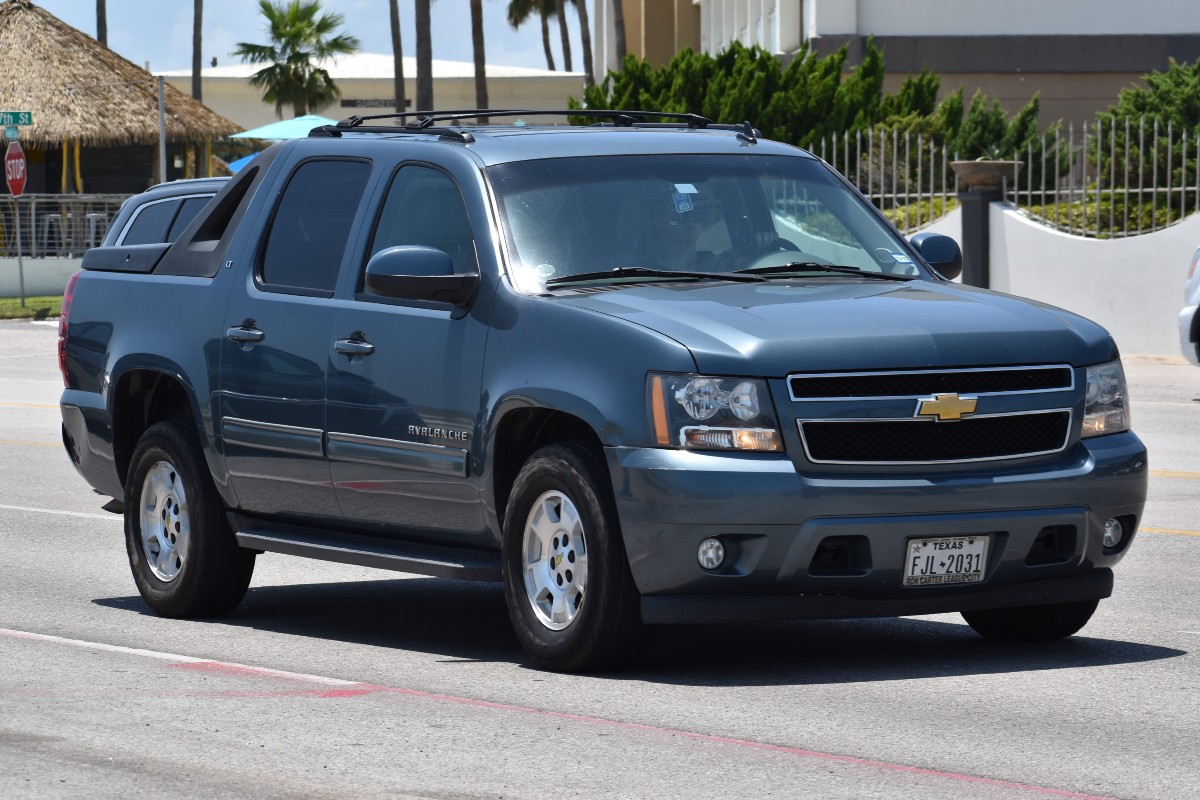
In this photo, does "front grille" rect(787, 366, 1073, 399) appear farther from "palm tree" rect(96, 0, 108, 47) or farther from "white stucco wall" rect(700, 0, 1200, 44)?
"palm tree" rect(96, 0, 108, 47)

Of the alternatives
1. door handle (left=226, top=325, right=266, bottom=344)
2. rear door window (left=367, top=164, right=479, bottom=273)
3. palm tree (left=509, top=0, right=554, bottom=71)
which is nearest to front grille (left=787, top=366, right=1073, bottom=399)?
rear door window (left=367, top=164, right=479, bottom=273)

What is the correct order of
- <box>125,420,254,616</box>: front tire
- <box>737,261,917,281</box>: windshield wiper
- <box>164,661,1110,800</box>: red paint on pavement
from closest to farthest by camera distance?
<box>164,661,1110,800</box>: red paint on pavement < <box>737,261,917,281</box>: windshield wiper < <box>125,420,254,616</box>: front tire

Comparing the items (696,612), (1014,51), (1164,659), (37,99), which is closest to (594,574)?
(696,612)

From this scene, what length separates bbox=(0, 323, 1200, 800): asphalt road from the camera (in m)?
6.08

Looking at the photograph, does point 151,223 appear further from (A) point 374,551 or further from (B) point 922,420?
(B) point 922,420

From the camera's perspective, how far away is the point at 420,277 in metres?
8.05

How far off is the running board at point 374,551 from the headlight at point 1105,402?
2.14 m

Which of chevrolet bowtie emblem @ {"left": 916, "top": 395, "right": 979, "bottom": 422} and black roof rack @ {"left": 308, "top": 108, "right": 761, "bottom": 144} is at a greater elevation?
black roof rack @ {"left": 308, "top": 108, "right": 761, "bottom": 144}

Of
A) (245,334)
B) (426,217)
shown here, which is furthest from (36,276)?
(426,217)

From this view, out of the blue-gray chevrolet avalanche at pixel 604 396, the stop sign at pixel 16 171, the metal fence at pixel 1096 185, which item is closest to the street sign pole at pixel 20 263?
the stop sign at pixel 16 171

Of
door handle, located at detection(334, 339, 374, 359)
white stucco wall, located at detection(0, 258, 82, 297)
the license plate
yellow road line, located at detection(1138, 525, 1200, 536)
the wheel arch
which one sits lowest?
white stucco wall, located at detection(0, 258, 82, 297)

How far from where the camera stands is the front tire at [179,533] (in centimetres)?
945

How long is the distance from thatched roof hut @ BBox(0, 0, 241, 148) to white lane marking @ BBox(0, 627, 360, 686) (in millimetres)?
45919

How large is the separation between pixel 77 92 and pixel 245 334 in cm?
4749
